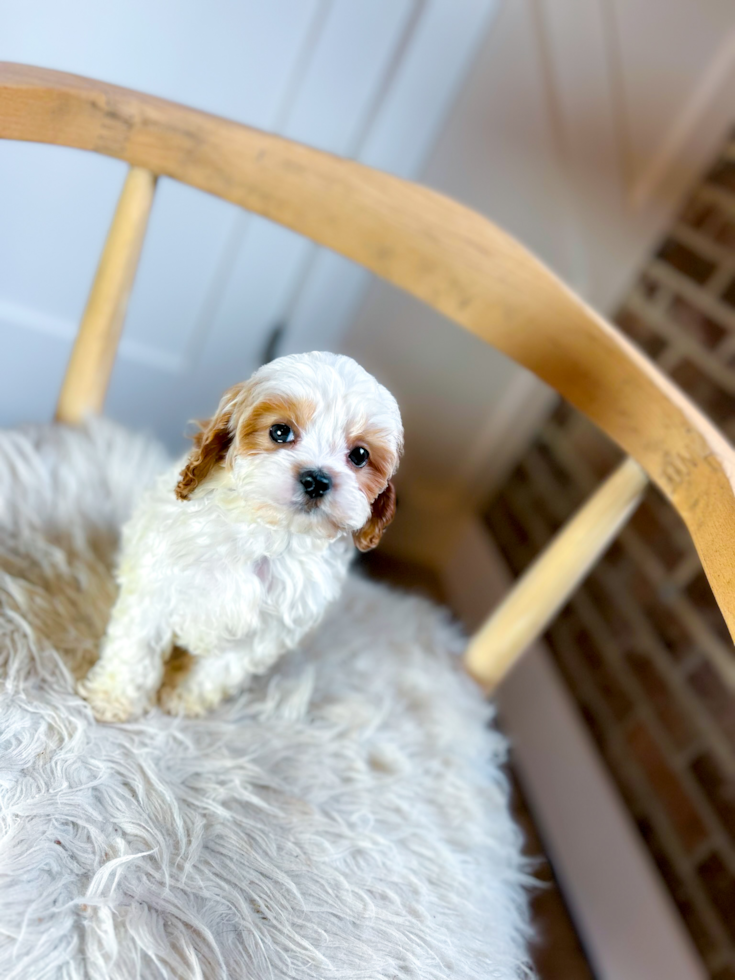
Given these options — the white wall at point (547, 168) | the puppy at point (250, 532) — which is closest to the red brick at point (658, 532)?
the white wall at point (547, 168)

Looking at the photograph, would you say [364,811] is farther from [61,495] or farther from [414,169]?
[414,169]

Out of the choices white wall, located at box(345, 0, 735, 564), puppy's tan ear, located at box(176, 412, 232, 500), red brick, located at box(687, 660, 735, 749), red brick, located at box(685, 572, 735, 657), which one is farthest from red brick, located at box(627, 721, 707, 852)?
puppy's tan ear, located at box(176, 412, 232, 500)

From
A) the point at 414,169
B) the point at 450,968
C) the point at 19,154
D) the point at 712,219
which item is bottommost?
the point at 450,968

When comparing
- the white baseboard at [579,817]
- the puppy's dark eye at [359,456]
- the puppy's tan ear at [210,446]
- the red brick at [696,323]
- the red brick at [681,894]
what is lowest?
the white baseboard at [579,817]

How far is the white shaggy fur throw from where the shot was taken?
545 mm

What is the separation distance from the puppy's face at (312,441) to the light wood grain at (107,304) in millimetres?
429

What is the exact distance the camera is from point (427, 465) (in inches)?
60.6

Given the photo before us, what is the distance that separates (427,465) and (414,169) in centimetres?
58

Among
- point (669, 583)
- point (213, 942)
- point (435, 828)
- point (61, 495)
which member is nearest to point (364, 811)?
point (435, 828)

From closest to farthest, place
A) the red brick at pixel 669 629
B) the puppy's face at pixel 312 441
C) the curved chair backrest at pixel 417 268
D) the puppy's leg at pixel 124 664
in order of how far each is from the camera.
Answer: the puppy's face at pixel 312 441
the puppy's leg at pixel 124 664
the curved chair backrest at pixel 417 268
the red brick at pixel 669 629

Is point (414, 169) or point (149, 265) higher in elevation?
point (414, 169)

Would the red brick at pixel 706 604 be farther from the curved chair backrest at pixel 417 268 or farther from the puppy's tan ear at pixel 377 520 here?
the puppy's tan ear at pixel 377 520

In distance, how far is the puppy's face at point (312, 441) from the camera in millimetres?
522

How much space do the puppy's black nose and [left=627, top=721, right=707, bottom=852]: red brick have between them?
3.44 feet
